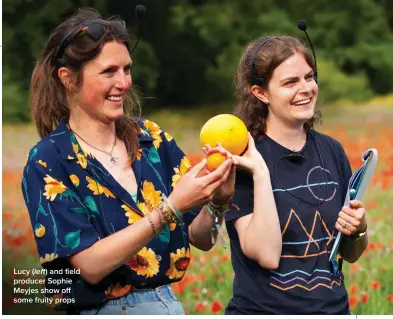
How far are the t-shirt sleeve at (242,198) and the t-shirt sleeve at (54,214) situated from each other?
648mm

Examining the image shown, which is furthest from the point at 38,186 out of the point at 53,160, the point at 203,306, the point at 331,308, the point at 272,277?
the point at 203,306

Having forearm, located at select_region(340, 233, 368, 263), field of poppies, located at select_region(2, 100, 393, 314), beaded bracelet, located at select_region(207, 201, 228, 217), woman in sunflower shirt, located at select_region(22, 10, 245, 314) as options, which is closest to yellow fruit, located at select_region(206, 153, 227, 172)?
woman in sunflower shirt, located at select_region(22, 10, 245, 314)

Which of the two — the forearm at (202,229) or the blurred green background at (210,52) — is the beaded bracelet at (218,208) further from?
the blurred green background at (210,52)

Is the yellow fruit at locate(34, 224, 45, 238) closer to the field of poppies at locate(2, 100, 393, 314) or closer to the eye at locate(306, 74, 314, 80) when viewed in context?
the eye at locate(306, 74, 314, 80)

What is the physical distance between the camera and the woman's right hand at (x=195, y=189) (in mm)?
2664

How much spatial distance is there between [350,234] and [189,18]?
13.6m

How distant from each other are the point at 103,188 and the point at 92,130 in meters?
0.24

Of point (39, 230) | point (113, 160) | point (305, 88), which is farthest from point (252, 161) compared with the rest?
point (39, 230)

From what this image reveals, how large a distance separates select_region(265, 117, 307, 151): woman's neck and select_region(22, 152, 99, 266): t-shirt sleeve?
883 mm

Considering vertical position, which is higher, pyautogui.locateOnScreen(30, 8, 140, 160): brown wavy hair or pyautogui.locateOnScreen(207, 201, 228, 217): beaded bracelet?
pyautogui.locateOnScreen(30, 8, 140, 160): brown wavy hair

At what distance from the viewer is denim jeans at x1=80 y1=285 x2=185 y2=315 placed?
275 cm

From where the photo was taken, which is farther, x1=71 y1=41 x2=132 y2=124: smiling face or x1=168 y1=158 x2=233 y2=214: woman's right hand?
x1=71 y1=41 x2=132 y2=124: smiling face
